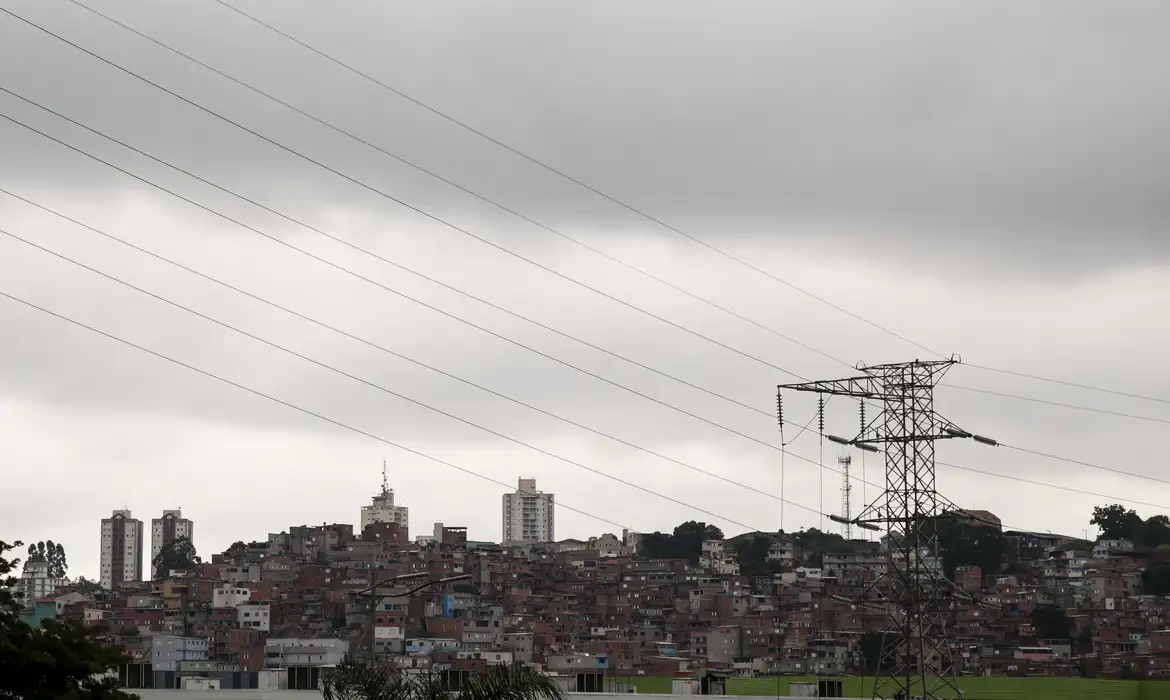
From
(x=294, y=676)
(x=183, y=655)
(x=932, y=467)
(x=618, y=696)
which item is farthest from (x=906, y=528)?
(x=183, y=655)

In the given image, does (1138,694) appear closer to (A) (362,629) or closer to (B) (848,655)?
(B) (848,655)

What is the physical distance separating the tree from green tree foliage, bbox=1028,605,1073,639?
17596cm

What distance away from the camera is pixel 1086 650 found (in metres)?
189

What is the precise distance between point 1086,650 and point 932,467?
455ft

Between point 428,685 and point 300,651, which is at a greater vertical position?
point 428,685

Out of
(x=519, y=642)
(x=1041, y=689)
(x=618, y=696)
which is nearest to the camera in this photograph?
(x=618, y=696)

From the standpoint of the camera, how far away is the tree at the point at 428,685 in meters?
26.3

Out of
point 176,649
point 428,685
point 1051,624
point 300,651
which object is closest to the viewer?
point 428,685

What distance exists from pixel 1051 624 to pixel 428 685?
17864 cm

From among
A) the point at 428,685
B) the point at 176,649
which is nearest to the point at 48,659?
the point at 428,685

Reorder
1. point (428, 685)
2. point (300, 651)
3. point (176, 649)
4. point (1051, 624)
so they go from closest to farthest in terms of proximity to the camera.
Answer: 1. point (428, 685)
2. point (300, 651)
3. point (176, 649)
4. point (1051, 624)

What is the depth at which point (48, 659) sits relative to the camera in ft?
91.7

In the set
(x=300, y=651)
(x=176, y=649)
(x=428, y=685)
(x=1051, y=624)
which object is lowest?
(x=176, y=649)

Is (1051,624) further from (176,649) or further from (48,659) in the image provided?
(48,659)
